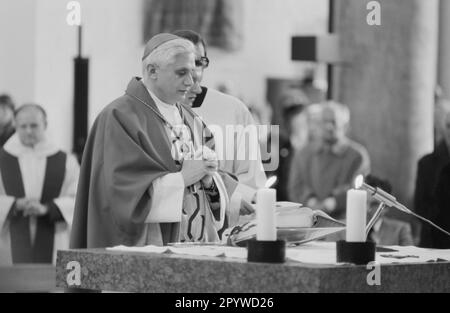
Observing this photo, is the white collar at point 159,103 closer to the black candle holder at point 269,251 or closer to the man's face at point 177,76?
the man's face at point 177,76

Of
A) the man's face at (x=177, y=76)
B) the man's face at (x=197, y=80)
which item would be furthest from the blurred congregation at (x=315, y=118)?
the man's face at (x=177, y=76)

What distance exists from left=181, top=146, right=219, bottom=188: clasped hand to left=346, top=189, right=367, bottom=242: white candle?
51.0 inches

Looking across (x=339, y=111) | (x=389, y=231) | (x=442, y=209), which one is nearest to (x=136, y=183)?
(x=389, y=231)

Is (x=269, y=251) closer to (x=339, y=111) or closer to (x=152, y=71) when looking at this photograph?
(x=152, y=71)

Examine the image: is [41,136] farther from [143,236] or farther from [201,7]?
[201,7]

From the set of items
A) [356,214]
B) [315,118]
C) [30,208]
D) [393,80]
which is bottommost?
[30,208]

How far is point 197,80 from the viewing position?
5.70 meters

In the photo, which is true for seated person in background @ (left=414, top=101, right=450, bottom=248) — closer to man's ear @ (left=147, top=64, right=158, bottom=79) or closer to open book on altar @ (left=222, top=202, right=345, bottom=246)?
man's ear @ (left=147, top=64, right=158, bottom=79)

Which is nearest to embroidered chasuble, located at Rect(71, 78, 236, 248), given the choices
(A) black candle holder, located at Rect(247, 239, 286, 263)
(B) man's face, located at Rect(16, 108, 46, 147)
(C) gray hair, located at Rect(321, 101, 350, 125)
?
(A) black candle holder, located at Rect(247, 239, 286, 263)

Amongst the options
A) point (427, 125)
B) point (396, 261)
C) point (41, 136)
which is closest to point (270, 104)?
point (427, 125)

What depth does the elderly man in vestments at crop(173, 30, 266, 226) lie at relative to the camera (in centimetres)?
587

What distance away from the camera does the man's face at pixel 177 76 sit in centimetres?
529

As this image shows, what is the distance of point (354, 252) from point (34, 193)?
472 centimetres

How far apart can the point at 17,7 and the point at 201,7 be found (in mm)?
5610
